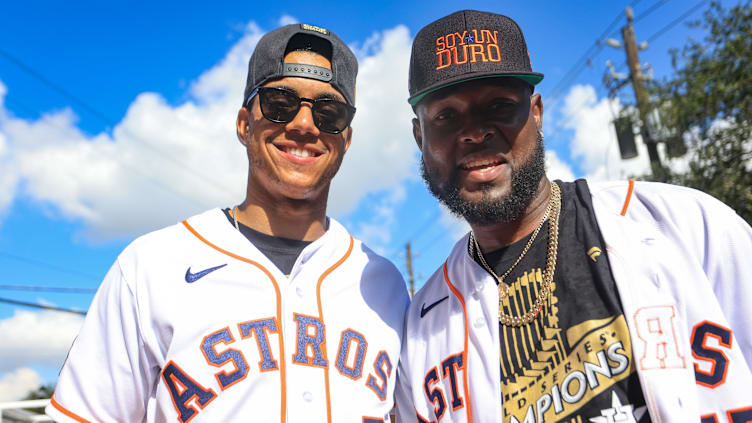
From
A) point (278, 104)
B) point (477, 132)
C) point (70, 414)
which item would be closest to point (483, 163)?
point (477, 132)

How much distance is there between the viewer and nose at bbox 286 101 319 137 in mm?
2682

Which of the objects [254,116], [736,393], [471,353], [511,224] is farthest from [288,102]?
[736,393]

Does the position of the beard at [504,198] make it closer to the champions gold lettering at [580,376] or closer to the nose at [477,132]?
the nose at [477,132]

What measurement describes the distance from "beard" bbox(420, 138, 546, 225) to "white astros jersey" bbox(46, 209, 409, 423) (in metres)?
0.73

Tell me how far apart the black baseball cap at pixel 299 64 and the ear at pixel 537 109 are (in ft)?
3.27

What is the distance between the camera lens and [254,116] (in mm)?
2824

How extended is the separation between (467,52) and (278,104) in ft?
3.33

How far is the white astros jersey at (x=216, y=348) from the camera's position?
215 centimetres

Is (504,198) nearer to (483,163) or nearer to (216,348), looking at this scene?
(483,163)

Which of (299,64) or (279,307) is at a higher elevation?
(299,64)

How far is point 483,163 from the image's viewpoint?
7.72 ft

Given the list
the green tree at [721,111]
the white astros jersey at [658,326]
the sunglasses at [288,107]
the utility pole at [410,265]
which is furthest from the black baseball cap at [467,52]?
the utility pole at [410,265]

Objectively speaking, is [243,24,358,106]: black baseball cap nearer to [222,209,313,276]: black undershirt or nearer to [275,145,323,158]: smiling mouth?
[275,145,323,158]: smiling mouth

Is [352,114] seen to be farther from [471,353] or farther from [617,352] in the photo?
[617,352]
